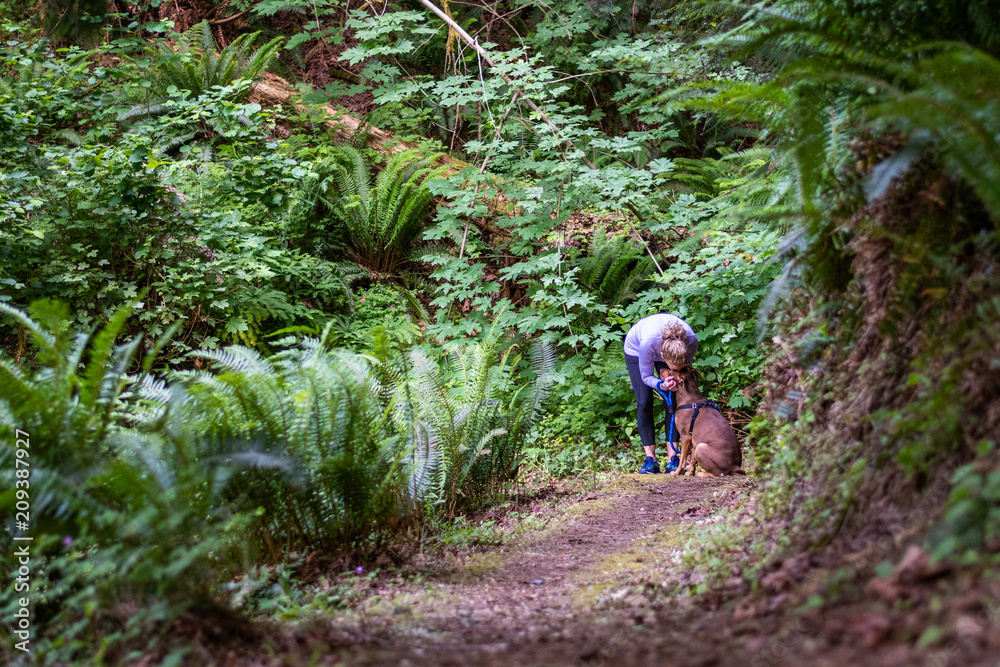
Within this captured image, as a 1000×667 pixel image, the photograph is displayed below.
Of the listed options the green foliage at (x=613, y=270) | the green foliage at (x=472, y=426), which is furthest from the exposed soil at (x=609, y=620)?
the green foliage at (x=613, y=270)

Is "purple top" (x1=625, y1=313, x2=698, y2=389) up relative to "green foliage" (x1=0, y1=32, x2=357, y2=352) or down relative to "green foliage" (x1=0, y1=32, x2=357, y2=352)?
down

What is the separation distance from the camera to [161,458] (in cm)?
Result: 265

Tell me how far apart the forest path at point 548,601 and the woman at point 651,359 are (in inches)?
51.4

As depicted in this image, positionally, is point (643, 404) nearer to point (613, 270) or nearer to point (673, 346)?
point (673, 346)

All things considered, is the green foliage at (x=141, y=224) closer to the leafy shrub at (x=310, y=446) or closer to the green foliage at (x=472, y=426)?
the green foliage at (x=472, y=426)

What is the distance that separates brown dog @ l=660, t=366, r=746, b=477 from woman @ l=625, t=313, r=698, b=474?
0.69 feet

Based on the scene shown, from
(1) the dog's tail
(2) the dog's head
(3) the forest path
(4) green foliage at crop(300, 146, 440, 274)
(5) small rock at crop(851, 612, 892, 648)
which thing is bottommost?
(3) the forest path

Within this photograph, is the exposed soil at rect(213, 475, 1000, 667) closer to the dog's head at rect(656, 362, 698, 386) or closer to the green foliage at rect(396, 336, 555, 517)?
the green foliage at rect(396, 336, 555, 517)

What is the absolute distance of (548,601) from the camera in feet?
9.57

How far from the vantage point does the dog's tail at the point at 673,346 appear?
19.1ft

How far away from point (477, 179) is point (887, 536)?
6315 millimetres

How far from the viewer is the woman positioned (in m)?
5.89

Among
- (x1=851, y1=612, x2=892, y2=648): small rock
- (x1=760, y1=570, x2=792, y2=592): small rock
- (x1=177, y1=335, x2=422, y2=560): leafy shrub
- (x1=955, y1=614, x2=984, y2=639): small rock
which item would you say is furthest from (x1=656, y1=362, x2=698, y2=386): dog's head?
(x1=955, y1=614, x2=984, y2=639): small rock

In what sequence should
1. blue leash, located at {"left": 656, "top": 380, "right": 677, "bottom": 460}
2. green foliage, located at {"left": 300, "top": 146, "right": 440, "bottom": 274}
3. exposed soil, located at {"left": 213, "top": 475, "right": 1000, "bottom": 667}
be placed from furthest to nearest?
green foliage, located at {"left": 300, "top": 146, "right": 440, "bottom": 274}
blue leash, located at {"left": 656, "top": 380, "right": 677, "bottom": 460}
exposed soil, located at {"left": 213, "top": 475, "right": 1000, "bottom": 667}
